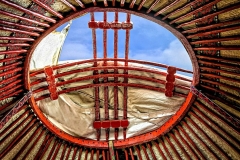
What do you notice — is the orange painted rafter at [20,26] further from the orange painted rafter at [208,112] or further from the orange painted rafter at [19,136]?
the orange painted rafter at [208,112]

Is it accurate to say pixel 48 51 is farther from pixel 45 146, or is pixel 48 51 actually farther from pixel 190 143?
pixel 190 143

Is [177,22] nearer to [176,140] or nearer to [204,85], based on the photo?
[204,85]

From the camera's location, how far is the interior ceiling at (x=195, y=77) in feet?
12.7

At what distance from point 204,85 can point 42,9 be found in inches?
133

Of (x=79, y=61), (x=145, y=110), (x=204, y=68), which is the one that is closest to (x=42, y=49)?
(x=79, y=61)

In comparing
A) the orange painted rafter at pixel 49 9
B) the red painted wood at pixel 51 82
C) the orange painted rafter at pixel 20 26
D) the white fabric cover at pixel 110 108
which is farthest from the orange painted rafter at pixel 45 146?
the orange painted rafter at pixel 49 9

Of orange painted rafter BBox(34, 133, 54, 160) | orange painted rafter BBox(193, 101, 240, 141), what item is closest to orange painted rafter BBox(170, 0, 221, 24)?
orange painted rafter BBox(193, 101, 240, 141)

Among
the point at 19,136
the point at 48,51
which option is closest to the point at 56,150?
the point at 19,136

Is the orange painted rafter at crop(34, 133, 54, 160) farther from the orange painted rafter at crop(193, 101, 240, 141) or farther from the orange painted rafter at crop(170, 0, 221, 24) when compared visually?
the orange painted rafter at crop(170, 0, 221, 24)

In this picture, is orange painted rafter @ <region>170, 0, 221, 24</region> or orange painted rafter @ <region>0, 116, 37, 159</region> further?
orange painted rafter @ <region>0, 116, 37, 159</region>

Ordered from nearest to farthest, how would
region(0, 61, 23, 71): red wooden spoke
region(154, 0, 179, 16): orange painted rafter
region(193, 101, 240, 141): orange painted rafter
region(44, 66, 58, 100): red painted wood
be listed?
region(154, 0, 179, 16): orange painted rafter → region(0, 61, 23, 71): red wooden spoke → region(193, 101, 240, 141): orange painted rafter → region(44, 66, 58, 100): red painted wood

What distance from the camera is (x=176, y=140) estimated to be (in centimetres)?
614

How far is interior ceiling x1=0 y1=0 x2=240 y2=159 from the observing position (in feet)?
12.7

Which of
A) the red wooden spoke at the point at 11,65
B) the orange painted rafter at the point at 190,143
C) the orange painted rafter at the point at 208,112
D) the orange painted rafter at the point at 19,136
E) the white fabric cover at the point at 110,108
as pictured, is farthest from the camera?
the white fabric cover at the point at 110,108
